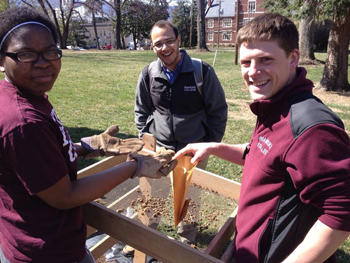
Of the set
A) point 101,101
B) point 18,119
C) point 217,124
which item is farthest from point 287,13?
point 18,119

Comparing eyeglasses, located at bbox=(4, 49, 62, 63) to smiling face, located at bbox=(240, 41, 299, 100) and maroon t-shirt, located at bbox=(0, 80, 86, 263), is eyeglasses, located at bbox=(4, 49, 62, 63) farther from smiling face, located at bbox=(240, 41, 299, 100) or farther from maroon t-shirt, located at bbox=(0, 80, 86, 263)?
smiling face, located at bbox=(240, 41, 299, 100)

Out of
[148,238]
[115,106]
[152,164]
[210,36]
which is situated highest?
[210,36]

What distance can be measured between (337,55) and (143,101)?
950 centimetres

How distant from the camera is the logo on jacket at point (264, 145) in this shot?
1338mm

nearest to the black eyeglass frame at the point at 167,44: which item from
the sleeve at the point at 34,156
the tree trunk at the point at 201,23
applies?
the sleeve at the point at 34,156

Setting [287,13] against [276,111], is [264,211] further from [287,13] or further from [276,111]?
[287,13]

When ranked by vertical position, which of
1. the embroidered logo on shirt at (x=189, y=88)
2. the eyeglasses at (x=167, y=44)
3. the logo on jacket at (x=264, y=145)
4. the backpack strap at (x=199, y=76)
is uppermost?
the eyeglasses at (x=167, y=44)

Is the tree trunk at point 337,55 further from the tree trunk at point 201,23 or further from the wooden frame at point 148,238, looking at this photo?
the tree trunk at point 201,23

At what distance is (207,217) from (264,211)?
77.4 inches

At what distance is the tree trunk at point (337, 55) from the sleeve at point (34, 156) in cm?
1027

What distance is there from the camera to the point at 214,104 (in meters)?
3.07

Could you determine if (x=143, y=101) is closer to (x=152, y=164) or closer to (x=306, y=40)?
(x=152, y=164)

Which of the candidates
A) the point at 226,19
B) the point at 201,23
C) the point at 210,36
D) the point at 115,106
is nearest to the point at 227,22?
the point at 226,19

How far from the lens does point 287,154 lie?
1.19 m
